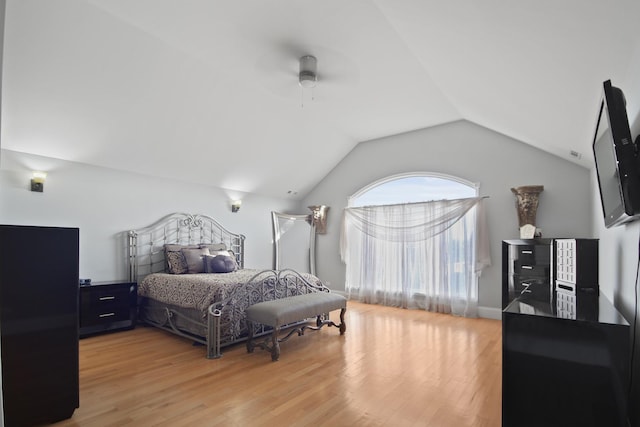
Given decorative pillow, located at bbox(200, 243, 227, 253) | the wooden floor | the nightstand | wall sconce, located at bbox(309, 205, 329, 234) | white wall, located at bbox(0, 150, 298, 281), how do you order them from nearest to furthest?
1. the wooden floor
2. white wall, located at bbox(0, 150, 298, 281)
3. the nightstand
4. decorative pillow, located at bbox(200, 243, 227, 253)
5. wall sconce, located at bbox(309, 205, 329, 234)

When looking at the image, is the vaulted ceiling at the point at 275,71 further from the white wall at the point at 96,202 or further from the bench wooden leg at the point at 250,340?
the bench wooden leg at the point at 250,340

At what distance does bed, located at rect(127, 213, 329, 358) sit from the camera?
3617 mm

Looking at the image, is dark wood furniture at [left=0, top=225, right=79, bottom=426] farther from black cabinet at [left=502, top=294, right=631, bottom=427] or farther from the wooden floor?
black cabinet at [left=502, top=294, right=631, bottom=427]

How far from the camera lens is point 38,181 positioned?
392 centimetres

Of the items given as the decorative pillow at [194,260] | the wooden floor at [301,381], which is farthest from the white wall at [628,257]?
the decorative pillow at [194,260]

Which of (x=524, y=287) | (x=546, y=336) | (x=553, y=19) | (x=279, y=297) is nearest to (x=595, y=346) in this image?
(x=546, y=336)

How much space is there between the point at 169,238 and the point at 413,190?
4.13 m

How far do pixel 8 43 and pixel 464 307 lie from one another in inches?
239

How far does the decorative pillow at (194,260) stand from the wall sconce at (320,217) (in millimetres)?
2727

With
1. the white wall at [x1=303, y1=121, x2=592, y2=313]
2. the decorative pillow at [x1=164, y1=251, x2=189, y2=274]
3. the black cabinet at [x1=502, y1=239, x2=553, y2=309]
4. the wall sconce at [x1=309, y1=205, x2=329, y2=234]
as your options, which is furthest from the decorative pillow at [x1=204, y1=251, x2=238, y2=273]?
the black cabinet at [x1=502, y1=239, x2=553, y2=309]

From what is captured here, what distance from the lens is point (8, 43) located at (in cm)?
277

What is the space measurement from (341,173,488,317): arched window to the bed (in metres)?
1.84

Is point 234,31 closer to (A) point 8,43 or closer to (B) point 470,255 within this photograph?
(A) point 8,43

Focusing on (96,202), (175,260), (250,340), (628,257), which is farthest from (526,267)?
(96,202)
